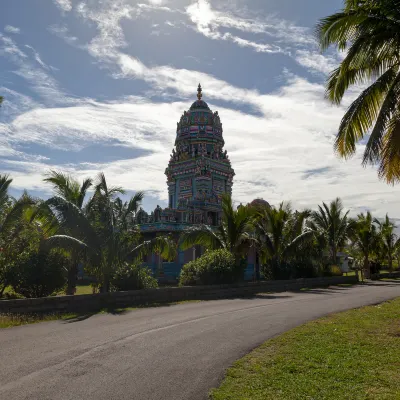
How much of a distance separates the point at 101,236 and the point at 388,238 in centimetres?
3409

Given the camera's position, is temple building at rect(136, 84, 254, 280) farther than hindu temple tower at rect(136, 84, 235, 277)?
No

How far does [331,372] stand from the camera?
20.5ft

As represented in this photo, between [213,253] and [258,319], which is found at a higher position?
[213,253]

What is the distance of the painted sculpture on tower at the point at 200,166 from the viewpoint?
1558 inches

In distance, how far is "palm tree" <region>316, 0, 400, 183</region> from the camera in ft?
33.9

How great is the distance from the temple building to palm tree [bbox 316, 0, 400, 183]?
25711 millimetres

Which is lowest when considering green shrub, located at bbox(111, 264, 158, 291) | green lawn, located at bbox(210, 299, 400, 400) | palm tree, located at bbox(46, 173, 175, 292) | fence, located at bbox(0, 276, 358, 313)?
green lawn, located at bbox(210, 299, 400, 400)

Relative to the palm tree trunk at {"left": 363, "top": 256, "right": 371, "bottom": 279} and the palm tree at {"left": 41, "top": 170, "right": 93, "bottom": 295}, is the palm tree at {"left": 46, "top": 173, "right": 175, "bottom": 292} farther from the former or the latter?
the palm tree trunk at {"left": 363, "top": 256, "right": 371, "bottom": 279}

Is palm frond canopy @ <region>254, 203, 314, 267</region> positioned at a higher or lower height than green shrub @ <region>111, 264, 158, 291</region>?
higher

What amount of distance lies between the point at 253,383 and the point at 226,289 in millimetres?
13810

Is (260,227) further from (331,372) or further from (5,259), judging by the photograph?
(331,372)

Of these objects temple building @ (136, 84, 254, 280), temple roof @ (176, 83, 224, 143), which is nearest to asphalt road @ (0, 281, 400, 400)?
temple building @ (136, 84, 254, 280)

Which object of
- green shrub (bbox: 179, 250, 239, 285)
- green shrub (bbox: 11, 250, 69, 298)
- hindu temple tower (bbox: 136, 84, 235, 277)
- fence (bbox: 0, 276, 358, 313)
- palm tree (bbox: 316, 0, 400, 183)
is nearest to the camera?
palm tree (bbox: 316, 0, 400, 183)

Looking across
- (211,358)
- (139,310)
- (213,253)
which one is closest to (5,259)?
(139,310)
